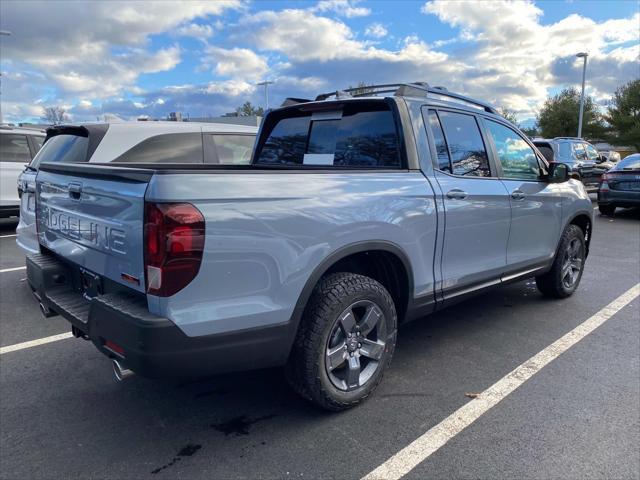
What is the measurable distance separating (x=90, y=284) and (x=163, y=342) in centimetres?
84

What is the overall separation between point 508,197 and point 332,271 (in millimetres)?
1898

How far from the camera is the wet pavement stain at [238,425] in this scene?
2.79 m

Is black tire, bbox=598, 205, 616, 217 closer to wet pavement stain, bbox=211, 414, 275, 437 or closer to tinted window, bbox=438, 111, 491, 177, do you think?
tinted window, bbox=438, 111, 491, 177

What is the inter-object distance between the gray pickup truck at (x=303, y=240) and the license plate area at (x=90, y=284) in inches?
0.5

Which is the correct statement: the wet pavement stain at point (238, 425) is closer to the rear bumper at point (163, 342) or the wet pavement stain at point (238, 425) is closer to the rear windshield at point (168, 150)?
the rear bumper at point (163, 342)

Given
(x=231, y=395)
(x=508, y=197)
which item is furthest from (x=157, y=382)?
(x=508, y=197)

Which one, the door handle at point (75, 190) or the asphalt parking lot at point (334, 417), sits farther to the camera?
the door handle at point (75, 190)

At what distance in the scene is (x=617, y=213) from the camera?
42.1ft

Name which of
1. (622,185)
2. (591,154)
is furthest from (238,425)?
(591,154)

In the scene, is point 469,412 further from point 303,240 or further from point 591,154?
point 591,154

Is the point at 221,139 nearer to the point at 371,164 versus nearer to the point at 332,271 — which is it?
the point at 371,164

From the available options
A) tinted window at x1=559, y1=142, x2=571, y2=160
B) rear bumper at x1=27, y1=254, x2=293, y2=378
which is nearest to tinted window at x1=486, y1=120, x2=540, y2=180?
rear bumper at x1=27, y1=254, x2=293, y2=378

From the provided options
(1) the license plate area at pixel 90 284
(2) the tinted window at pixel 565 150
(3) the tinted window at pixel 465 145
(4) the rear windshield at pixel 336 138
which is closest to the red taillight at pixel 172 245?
(1) the license plate area at pixel 90 284

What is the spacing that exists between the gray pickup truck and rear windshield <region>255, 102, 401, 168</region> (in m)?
0.01
